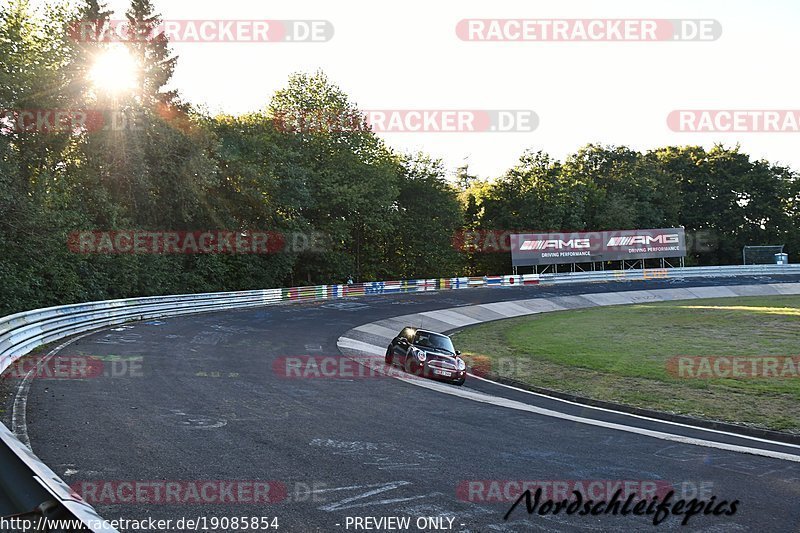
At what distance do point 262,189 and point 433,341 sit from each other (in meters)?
33.3

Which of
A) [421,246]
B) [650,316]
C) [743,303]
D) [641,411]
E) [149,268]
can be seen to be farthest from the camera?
[421,246]

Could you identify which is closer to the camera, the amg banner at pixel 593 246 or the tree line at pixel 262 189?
the tree line at pixel 262 189

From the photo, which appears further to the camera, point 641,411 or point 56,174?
point 56,174

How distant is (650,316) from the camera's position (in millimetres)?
33469

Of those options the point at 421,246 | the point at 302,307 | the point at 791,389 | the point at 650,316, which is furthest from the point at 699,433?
the point at 421,246

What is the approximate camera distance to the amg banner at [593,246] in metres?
59.3

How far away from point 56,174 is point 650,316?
32.6 m

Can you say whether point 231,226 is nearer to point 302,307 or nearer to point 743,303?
point 302,307

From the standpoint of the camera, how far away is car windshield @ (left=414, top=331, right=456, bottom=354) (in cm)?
1802
